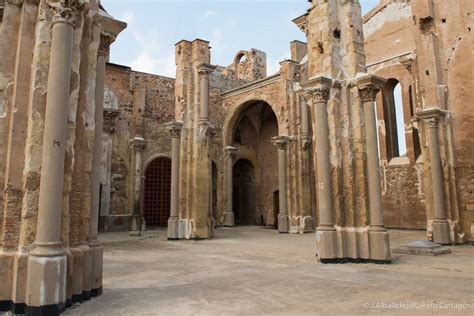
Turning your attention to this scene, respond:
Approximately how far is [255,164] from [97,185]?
57.5 ft

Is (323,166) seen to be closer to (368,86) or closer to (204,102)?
(368,86)

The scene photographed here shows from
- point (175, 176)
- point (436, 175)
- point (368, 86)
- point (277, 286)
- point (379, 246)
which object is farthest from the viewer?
point (175, 176)

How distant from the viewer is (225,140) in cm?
2030

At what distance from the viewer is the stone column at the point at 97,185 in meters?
4.26

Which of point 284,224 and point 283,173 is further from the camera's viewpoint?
point 283,173

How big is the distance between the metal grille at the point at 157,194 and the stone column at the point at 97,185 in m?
13.0

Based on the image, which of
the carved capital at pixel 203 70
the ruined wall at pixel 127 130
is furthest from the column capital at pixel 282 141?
the ruined wall at pixel 127 130

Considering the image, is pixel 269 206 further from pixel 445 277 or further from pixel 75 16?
pixel 75 16

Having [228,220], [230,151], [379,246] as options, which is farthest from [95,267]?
[230,151]

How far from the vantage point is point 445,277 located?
5.20 meters

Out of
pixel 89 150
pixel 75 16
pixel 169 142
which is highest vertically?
pixel 169 142

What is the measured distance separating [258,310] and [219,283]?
141 cm

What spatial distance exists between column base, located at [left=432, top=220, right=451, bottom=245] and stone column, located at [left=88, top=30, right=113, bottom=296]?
30.8ft

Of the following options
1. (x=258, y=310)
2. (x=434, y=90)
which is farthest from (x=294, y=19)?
(x=258, y=310)
